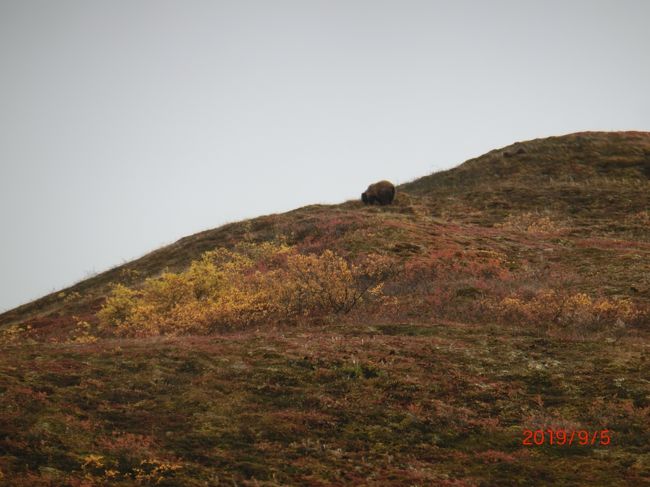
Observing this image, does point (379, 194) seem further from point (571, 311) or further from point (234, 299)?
point (571, 311)

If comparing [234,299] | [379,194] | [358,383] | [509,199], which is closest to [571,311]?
[358,383]

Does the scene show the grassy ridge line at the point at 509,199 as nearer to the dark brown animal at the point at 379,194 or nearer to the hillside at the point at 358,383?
the dark brown animal at the point at 379,194

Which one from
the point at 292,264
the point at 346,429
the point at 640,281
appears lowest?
the point at 640,281

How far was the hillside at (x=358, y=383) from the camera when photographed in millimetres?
9586

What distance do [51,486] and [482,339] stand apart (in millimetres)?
13600

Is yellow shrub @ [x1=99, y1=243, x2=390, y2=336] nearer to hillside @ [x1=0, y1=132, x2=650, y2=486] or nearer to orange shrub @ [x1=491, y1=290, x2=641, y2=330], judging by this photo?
hillside @ [x1=0, y1=132, x2=650, y2=486]

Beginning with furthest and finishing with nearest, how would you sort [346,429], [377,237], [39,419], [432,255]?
[377,237] → [432,255] → [346,429] → [39,419]

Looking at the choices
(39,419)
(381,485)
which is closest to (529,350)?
(381,485)

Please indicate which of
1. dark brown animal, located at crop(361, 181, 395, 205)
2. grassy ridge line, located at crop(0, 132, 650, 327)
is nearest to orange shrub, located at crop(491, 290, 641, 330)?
grassy ridge line, located at crop(0, 132, 650, 327)

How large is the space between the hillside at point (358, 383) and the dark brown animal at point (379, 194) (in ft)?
76.6

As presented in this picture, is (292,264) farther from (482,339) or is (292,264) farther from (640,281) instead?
(640,281)

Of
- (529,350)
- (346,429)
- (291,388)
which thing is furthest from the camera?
(529,350)

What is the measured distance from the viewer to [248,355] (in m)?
15.8

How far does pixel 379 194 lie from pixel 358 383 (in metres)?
43.9
